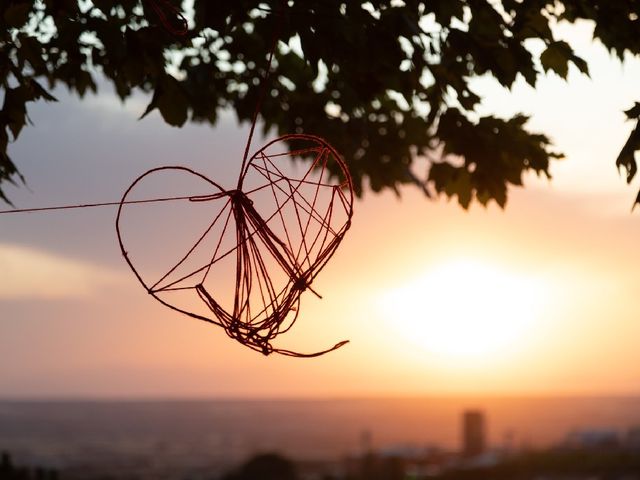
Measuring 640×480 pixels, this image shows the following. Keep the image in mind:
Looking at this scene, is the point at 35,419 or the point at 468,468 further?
the point at 35,419

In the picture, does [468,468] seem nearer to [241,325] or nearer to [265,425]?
[241,325]

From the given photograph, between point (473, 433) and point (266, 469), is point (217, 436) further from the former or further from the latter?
Result: point (266, 469)

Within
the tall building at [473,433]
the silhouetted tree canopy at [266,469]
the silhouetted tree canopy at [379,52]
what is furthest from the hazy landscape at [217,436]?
the silhouetted tree canopy at [379,52]

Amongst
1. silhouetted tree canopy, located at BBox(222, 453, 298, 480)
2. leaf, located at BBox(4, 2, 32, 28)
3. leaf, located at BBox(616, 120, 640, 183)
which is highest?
leaf, located at BBox(4, 2, 32, 28)

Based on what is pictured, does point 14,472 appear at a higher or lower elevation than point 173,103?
lower

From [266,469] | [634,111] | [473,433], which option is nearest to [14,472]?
[266,469]

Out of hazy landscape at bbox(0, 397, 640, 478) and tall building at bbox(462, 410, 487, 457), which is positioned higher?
tall building at bbox(462, 410, 487, 457)

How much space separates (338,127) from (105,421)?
10986cm

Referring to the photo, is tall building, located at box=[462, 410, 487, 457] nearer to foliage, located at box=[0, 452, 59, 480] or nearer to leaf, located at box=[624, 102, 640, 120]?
foliage, located at box=[0, 452, 59, 480]

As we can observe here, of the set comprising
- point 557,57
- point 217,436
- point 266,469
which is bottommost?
point 217,436

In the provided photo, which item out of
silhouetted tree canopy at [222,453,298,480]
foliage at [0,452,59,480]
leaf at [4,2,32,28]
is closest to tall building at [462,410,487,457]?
silhouetted tree canopy at [222,453,298,480]

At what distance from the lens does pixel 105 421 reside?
110875mm

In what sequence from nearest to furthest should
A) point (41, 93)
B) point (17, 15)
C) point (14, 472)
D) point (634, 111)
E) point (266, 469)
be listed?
point (17, 15), point (634, 111), point (41, 93), point (14, 472), point (266, 469)

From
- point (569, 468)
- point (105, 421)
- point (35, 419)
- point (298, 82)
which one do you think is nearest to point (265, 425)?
point (105, 421)
